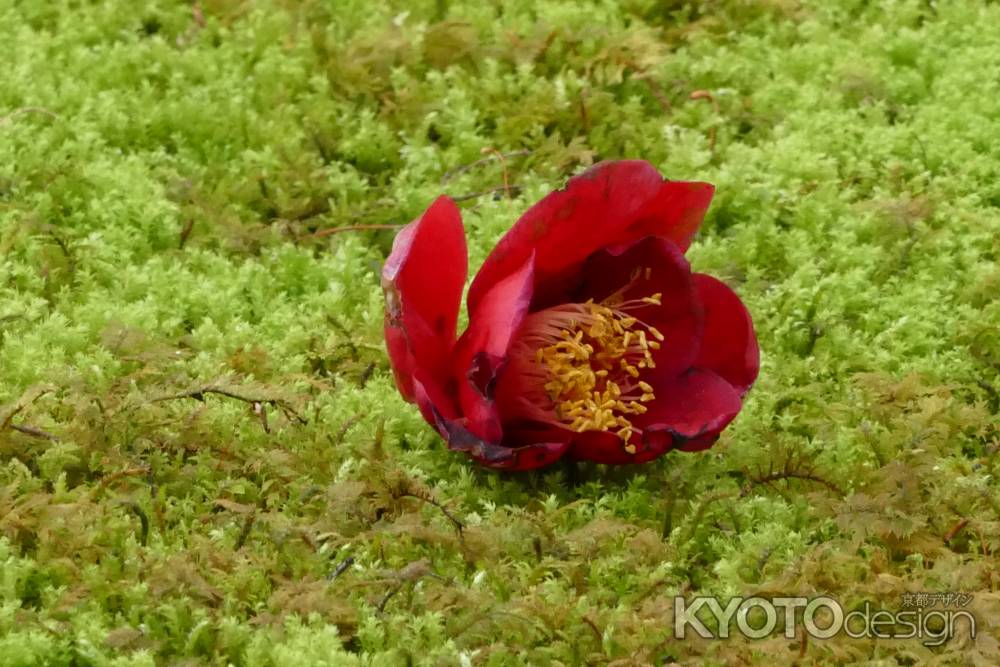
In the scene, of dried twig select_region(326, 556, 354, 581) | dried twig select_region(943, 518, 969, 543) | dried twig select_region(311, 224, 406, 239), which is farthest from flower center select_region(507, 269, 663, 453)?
dried twig select_region(311, 224, 406, 239)

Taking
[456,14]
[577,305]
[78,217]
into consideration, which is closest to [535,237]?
[577,305]

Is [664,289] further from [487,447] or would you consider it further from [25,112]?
[25,112]

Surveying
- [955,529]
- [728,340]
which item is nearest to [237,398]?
[728,340]

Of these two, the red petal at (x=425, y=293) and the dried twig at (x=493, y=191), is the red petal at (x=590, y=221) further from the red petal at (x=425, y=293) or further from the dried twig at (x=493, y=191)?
the dried twig at (x=493, y=191)

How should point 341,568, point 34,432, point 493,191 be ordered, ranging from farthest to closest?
1. point 493,191
2. point 34,432
3. point 341,568

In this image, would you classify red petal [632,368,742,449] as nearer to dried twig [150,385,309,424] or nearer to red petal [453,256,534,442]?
red petal [453,256,534,442]

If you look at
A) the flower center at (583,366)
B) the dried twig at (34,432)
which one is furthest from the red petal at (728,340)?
the dried twig at (34,432)
